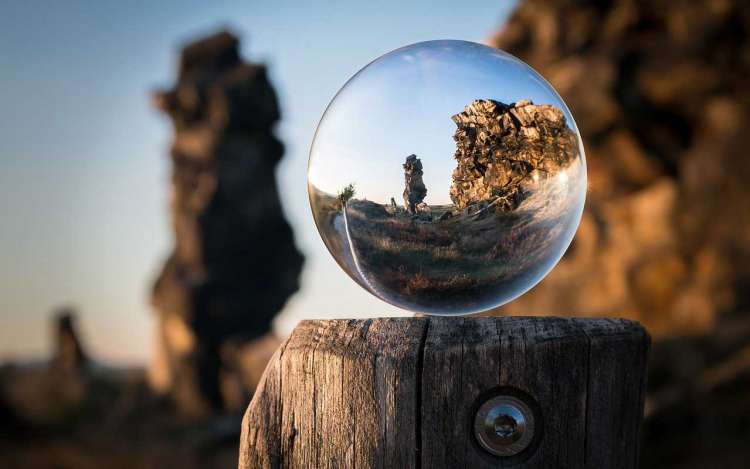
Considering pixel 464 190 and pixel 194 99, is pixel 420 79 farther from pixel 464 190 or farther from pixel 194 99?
pixel 194 99

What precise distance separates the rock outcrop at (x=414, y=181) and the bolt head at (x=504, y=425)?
505mm

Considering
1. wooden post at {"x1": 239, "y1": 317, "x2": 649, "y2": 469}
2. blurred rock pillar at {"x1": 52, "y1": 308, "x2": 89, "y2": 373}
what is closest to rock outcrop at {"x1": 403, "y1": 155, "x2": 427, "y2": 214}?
wooden post at {"x1": 239, "y1": 317, "x2": 649, "y2": 469}

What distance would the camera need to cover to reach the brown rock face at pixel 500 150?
1733 mm

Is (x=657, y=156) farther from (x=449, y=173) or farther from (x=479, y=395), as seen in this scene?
(x=479, y=395)

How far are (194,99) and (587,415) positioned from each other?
68.9 ft

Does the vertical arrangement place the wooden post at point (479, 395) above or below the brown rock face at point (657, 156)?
below

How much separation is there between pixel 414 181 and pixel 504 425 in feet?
1.99

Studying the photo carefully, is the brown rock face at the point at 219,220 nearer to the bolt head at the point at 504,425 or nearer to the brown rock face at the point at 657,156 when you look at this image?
the brown rock face at the point at 657,156

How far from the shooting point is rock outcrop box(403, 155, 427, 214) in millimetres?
1736

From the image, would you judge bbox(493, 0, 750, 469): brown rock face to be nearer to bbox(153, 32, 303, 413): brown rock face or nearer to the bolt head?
bbox(153, 32, 303, 413): brown rock face

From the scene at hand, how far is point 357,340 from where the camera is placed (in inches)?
68.5

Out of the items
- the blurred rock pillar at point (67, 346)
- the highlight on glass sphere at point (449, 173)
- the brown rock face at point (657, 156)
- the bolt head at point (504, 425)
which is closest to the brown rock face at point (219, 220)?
the blurred rock pillar at point (67, 346)

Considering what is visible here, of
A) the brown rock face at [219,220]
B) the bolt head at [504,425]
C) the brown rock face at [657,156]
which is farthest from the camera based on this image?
the brown rock face at [219,220]

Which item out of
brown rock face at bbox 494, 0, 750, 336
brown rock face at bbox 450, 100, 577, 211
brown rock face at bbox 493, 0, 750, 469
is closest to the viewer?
brown rock face at bbox 450, 100, 577, 211
